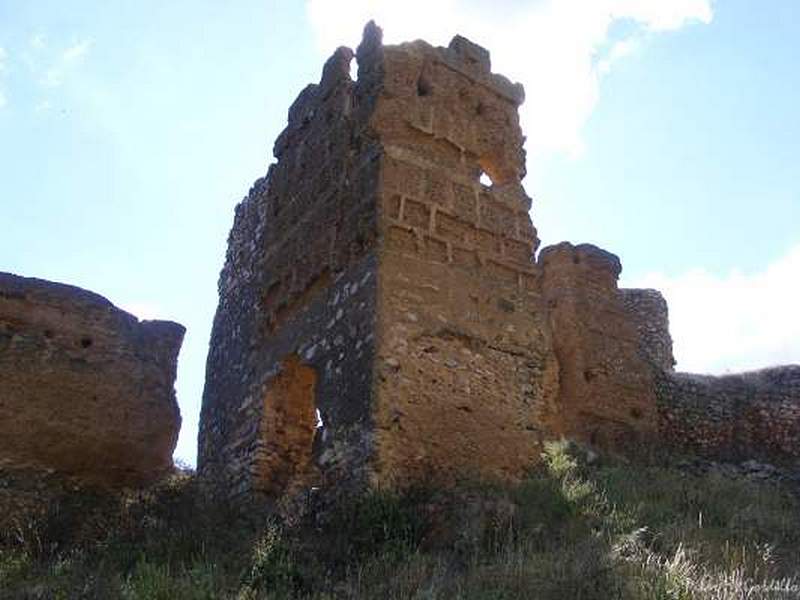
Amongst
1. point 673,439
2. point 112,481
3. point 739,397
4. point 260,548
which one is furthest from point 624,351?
point 260,548

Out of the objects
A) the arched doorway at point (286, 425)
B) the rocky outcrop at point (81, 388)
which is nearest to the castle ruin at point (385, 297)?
the arched doorway at point (286, 425)

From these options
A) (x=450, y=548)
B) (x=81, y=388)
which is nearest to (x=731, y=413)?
(x=450, y=548)

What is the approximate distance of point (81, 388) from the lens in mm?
10477

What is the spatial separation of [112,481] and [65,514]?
35.2 inches

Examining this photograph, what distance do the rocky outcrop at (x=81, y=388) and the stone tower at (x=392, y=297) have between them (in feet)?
3.50

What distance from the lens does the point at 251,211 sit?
13383mm

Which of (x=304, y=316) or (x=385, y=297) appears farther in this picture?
(x=304, y=316)

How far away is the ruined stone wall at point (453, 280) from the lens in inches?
332

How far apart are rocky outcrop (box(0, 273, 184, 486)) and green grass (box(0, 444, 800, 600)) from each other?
0.75 meters

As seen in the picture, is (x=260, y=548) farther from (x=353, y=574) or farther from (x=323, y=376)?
(x=323, y=376)

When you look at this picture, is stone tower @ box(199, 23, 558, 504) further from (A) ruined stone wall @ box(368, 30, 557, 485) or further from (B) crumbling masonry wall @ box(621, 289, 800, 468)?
(B) crumbling masonry wall @ box(621, 289, 800, 468)

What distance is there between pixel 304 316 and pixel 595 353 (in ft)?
22.0

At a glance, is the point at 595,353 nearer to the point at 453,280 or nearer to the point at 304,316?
the point at 453,280

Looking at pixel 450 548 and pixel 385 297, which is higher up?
pixel 385 297
